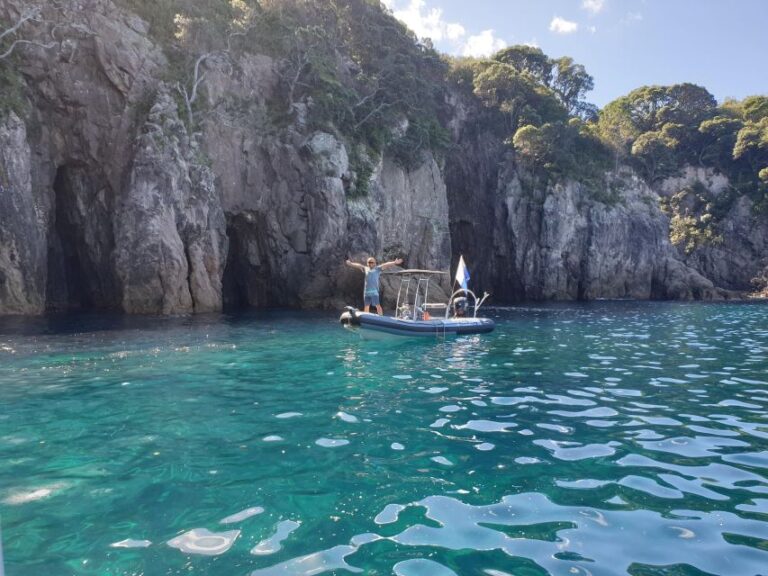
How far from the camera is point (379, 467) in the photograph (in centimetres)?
622

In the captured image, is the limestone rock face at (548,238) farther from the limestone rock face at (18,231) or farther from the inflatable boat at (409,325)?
the limestone rock face at (18,231)

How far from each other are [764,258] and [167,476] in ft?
214

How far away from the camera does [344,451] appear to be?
6773 mm

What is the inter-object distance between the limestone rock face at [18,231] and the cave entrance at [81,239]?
3.56 meters

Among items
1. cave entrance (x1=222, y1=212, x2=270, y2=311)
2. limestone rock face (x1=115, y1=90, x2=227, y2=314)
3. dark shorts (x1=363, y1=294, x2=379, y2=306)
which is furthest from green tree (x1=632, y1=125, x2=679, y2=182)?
dark shorts (x1=363, y1=294, x2=379, y2=306)

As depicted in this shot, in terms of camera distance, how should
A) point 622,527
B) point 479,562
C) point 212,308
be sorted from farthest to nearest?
point 212,308
point 622,527
point 479,562

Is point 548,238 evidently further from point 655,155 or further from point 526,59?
point 526,59

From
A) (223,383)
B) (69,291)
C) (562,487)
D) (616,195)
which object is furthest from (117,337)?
(616,195)

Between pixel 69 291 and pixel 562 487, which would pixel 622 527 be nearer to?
pixel 562 487

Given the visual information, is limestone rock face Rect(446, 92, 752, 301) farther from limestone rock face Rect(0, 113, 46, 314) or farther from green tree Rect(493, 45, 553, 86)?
limestone rock face Rect(0, 113, 46, 314)

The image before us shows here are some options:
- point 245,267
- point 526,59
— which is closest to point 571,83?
point 526,59

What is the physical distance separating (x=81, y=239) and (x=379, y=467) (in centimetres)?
2812

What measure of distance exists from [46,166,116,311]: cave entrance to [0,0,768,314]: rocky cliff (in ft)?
0.31

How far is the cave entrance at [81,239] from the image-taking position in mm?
28219
